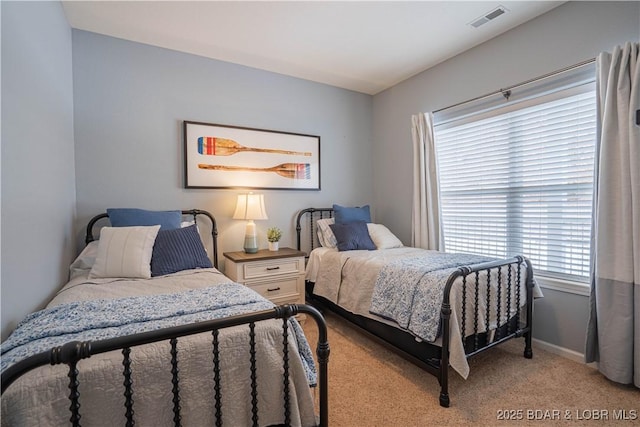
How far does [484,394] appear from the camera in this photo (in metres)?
1.83

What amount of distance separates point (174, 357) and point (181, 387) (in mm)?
128

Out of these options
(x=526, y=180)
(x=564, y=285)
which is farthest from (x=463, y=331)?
(x=526, y=180)

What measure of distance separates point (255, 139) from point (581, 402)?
3219mm

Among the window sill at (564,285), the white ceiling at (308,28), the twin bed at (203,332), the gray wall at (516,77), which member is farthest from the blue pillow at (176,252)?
the window sill at (564,285)

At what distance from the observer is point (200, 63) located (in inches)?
115

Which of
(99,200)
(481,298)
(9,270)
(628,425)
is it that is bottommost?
(628,425)

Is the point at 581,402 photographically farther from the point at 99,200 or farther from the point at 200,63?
the point at 200,63

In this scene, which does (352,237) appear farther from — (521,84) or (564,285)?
(521,84)

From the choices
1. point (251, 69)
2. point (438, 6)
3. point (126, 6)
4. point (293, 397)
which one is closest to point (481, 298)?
point (293, 397)

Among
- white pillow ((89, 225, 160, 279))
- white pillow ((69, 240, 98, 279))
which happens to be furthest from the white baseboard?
white pillow ((69, 240, 98, 279))

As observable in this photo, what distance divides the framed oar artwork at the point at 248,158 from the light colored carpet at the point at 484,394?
1875 mm

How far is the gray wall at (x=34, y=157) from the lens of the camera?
1.30 m

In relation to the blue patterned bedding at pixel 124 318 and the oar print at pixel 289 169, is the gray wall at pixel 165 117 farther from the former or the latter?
the blue patterned bedding at pixel 124 318

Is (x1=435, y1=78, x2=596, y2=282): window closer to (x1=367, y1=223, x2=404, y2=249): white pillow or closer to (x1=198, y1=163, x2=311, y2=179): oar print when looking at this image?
(x1=367, y1=223, x2=404, y2=249): white pillow
